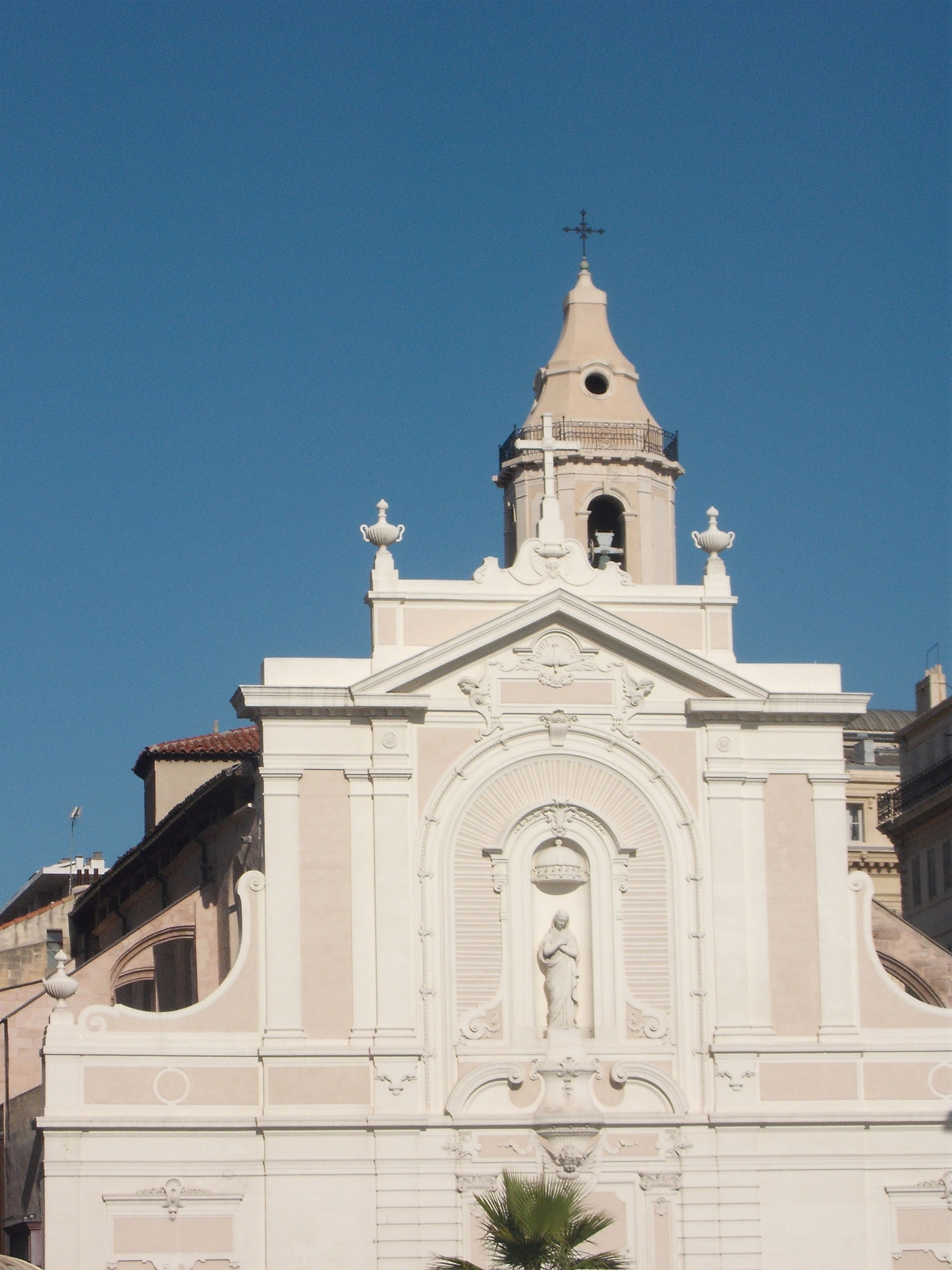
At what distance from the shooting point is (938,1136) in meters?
39.9

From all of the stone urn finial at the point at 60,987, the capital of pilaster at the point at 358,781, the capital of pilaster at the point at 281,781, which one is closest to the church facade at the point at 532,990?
the capital of pilaster at the point at 358,781

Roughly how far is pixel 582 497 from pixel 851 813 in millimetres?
22248

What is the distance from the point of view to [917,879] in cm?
5625

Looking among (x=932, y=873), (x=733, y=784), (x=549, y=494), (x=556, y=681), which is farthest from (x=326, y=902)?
(x=932, y=873)

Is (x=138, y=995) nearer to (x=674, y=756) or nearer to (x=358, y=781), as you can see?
(x=358, y=781)

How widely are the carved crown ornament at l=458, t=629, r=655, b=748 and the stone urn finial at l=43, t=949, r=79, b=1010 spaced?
275 inches

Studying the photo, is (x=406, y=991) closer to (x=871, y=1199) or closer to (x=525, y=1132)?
(x=525, y=1132)

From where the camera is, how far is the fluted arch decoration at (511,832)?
39.8 m

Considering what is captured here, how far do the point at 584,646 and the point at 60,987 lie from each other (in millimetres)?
9207

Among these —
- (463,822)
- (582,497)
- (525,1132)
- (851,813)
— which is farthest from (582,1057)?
(851,813)

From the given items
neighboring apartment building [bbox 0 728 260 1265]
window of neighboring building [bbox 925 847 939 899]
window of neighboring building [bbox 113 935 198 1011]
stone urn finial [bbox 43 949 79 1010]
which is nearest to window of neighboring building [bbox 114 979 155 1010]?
neighboring apartment building [bbox 0 728 260 1265]

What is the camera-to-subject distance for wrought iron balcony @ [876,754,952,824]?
54656 mm

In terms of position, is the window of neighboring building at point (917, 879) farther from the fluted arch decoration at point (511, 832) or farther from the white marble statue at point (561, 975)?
the white marble statue at point (561, 975)

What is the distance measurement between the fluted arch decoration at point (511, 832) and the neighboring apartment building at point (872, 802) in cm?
2311
